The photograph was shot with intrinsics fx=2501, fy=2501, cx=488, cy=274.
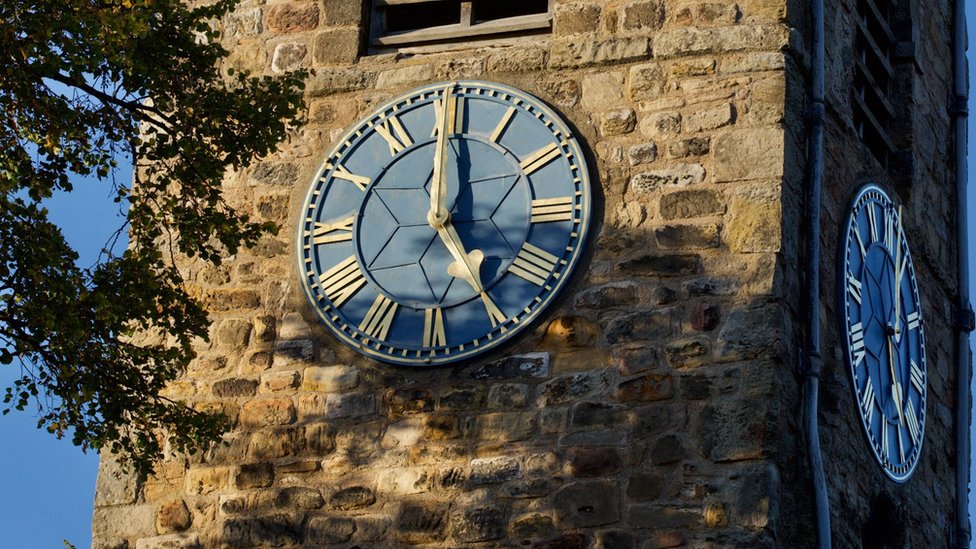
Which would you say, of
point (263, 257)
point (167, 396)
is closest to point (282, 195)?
point (263, 257)

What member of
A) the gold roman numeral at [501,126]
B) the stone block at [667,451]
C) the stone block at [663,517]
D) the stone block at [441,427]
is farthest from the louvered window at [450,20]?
the stone block at [663,517]

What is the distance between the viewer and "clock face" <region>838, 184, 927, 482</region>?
1180cm

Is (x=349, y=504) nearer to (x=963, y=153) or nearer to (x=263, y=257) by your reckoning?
(x=263, y=257)

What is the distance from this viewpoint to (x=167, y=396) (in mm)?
11656

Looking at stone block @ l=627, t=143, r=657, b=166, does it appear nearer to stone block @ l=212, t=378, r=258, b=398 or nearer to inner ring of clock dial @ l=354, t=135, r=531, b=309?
inner ring of clock dial @ l=354, t=135, r=531, b=309

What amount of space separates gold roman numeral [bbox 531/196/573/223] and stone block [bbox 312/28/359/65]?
56.6 inches

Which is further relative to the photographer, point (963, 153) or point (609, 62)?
point (963, 153)

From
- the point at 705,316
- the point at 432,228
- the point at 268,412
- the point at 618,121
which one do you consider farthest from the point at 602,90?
the point at 268,412

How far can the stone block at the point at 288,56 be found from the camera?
12281 mm

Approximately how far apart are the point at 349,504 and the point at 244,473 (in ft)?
1.88

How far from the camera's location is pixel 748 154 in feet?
36.5

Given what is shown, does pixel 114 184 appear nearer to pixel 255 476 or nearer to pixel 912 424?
pixel 255 476

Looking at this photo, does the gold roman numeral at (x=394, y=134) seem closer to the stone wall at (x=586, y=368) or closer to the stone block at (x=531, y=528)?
the stone wall at (x=586, y=368)

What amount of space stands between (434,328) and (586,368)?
75 centimetres
